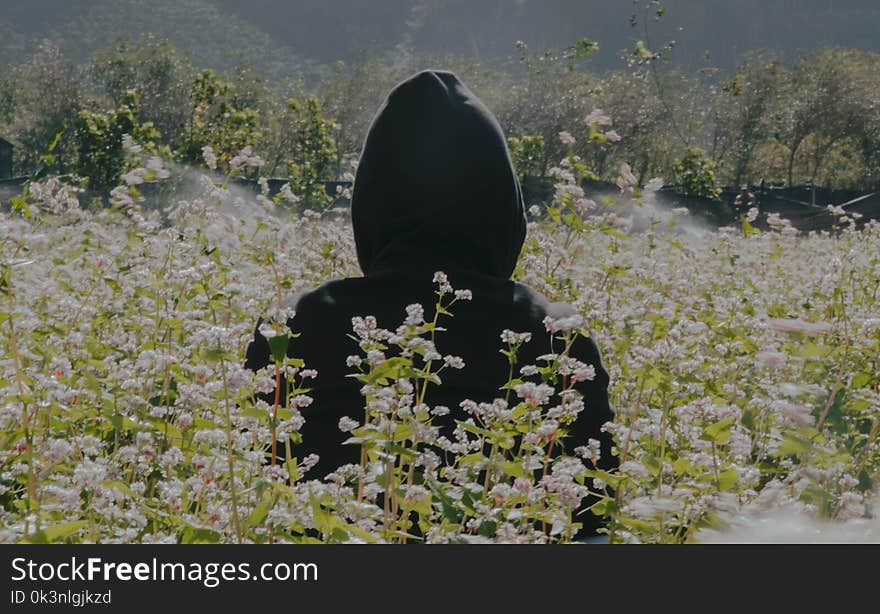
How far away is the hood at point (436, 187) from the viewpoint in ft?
11.5

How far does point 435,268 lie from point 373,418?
1094mm

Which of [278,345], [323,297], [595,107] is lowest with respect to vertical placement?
[595,107]

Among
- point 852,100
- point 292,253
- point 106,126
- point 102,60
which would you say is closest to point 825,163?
point 852,100

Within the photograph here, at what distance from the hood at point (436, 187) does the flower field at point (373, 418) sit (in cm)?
40

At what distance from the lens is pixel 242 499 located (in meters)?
2.04

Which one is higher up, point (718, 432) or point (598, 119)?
point (598, 119)

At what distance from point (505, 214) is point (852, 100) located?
234 ft

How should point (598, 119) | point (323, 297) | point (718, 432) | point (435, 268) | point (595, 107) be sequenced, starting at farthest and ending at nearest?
point (595, 107)
point (598, 119)
point (435, 268)
point (323, 297)
point (718, 432)

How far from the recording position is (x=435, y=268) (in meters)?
3.39

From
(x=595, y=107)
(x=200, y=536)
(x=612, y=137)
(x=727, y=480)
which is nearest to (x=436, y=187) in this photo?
(x=612, y=137)

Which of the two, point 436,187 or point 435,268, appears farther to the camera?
point 436,187

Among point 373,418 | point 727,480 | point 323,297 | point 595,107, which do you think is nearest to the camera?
point 727,480

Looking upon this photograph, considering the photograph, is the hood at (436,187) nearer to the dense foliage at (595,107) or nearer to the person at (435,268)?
the person at (435,268)

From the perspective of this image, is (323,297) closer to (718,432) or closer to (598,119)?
(718,432)
